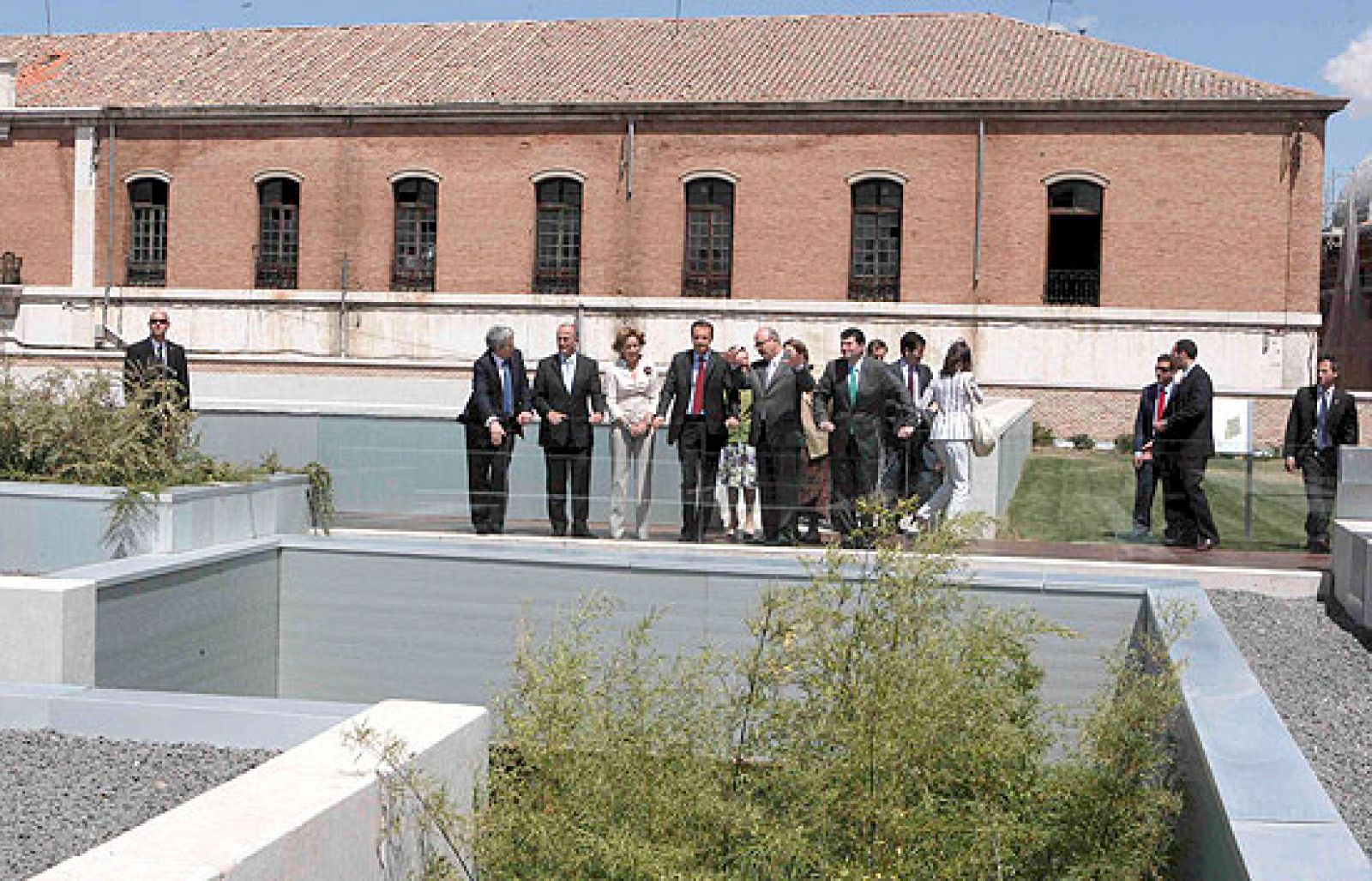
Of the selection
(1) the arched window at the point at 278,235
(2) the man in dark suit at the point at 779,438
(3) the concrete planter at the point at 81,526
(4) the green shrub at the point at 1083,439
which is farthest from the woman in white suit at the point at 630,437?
(1) the arched window at the point at 278,235

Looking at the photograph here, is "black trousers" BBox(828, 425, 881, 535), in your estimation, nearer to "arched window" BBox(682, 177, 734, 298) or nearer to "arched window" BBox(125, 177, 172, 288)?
"arched window" BBox(682, 177, 734, 298)

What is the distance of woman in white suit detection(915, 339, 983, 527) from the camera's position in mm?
12625

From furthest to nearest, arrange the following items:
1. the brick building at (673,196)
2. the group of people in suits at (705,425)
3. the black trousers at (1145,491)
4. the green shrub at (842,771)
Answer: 1. the brick building at (673,196)
2. the black trousers at (1145,491)
3. the group of people in suits at (705,425)
4. the green shrub at (842,771)

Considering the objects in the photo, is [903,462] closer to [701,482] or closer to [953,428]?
[953,428]

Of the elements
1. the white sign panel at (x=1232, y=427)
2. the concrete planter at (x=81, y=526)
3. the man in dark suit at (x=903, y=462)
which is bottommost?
the concrete planter at (x=81, y=526)

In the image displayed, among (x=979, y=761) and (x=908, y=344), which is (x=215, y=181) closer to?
(x=908, y=344)

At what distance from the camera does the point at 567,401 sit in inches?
522

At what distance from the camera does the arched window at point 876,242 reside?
121ft

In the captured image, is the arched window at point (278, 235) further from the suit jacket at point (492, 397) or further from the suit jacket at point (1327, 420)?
the suit jacket at point (1327, 420)

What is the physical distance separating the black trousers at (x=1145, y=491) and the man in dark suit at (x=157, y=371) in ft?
24.9

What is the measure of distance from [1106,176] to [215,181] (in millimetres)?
21721

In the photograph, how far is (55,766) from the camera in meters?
6.09

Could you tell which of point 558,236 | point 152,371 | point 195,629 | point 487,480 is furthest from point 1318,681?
point 558,236

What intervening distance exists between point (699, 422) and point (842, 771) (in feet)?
23.6
